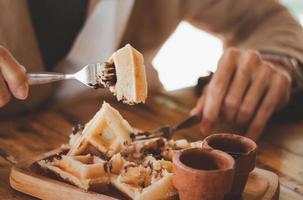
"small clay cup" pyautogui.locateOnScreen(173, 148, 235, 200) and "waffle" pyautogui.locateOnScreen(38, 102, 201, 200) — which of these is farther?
"waffle" pyautogui.locateOnScreen(38, 102, 201, 200)

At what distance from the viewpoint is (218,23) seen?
191 centimetres

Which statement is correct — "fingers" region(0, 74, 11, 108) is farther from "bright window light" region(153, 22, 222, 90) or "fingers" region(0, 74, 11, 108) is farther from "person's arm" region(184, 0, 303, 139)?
"bright window light" region(153, 22, 222, 90)

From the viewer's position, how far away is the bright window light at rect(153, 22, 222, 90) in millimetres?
2480

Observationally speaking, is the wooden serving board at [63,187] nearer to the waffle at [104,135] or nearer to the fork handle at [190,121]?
the waffle at [104,135]

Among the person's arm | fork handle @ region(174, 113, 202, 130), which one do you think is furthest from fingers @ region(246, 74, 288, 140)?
fork handle @ region(174, 113, 202, 130)

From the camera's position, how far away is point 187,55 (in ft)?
9.70

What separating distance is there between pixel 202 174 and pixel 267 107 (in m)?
0.62

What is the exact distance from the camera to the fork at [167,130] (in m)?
1.15

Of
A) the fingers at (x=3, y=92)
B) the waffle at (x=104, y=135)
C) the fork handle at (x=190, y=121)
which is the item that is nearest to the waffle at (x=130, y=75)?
the waffle at (x=104, y=135)

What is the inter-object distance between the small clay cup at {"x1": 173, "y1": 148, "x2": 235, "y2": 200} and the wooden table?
26 centimetres

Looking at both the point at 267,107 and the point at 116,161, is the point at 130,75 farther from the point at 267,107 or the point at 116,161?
the point at 267,107

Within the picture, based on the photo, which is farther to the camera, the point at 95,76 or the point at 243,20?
the point at 243,20

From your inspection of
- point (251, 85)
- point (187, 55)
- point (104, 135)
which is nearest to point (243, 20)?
point (251, 85)

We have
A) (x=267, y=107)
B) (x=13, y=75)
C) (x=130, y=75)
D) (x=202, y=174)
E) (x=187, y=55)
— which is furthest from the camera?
(x=187, y=55)
